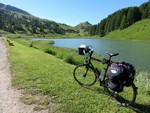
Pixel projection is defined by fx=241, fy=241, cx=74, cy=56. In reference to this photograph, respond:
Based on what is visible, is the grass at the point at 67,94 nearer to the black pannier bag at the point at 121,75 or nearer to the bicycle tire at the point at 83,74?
the bicycle tire at the point at 83,74

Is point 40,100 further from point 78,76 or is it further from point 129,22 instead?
point 129,22

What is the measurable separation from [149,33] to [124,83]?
118 meters

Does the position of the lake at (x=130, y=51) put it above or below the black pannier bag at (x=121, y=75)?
below

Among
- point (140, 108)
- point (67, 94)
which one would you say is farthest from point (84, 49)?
point (140, 108)

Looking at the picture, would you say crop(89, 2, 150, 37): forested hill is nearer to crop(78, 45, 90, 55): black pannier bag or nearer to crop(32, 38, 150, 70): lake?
crop(32, 38, 150, 70): lake

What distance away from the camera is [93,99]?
10320mm

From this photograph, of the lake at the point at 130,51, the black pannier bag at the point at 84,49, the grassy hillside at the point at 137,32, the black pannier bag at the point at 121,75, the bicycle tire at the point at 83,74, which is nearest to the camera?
the black pannier bag at the point at 121,75

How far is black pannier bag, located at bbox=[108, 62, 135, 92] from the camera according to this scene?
9016mm

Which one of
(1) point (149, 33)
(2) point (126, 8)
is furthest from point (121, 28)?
(1) point (149, 33)

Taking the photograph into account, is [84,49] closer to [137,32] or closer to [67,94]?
[67,94]

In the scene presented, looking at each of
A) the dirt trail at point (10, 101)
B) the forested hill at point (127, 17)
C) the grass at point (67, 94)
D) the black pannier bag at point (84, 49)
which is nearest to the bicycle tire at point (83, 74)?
the grass at point (67, 94)

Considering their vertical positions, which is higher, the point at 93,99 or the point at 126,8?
the point at 126,8

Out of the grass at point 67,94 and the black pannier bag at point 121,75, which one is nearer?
the black pannier bag at point 121,75

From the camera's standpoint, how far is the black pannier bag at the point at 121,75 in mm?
9016
